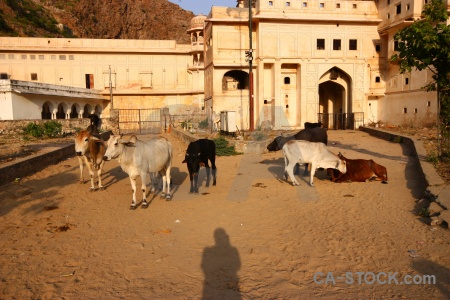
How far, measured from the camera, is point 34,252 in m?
5.05

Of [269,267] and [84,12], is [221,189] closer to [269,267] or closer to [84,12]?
[269,267]

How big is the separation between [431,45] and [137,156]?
7.68 meters

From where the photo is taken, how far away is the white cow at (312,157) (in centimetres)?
919

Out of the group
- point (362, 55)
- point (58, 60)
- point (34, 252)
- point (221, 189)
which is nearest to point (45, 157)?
point (221, 189)

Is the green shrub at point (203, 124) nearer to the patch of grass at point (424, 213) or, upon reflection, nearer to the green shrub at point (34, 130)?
the green shrub at point (34, 130)

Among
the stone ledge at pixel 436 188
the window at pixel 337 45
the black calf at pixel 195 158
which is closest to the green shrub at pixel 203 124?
the window at pixel 337 45

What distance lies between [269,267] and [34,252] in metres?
3.34

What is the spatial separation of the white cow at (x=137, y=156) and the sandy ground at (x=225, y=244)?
2.40ft

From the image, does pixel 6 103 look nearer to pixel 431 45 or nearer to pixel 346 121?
pixel 346 121

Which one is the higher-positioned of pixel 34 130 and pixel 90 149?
pixel 34 130

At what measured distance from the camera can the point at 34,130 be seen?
66.1 feet

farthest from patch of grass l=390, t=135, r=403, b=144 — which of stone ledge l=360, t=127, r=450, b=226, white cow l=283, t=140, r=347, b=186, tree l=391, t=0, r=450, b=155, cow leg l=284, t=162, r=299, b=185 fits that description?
cow leg l=284, t=162, r=299, b=185

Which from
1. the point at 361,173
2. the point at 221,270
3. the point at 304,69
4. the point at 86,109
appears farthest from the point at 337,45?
the point at 221,270

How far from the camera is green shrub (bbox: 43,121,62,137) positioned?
20.4m
